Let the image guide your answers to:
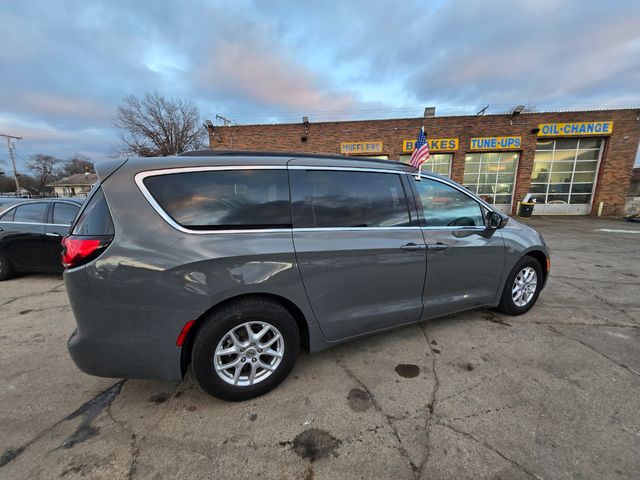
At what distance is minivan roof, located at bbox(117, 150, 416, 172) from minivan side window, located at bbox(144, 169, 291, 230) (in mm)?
81

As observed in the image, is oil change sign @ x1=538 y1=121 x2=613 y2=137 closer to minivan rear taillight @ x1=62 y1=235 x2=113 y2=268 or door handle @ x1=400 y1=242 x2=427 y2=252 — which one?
door handle @ x1=400 y1=242 x2=427 y2=252

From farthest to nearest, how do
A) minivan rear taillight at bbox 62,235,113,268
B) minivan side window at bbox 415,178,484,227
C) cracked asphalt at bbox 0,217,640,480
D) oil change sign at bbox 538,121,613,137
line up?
1. oil change sign at bbox 538,121,613,137
2. minivan side window at bbox 415,178,484,227
3. minivan rear taillight at bbox 62,235,113,268
4. cracked asphalt at bbox 0,217,640,480

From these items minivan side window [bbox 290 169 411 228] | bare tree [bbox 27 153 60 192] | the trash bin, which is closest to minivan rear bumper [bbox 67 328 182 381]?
minivan side window [bbox 290 169 411 228]

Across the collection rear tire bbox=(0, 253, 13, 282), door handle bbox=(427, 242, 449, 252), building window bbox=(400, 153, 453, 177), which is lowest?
rear tire bbox=(0, 253, 13, 282)

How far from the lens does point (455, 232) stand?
9.34ft

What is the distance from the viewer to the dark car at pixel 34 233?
15.8 feet

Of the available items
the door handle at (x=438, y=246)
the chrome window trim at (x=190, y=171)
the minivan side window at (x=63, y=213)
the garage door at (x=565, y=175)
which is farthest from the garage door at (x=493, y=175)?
the minivan side window at (x=63, y=213)

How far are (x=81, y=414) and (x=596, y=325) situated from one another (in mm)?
5164

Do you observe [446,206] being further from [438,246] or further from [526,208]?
[526,208]

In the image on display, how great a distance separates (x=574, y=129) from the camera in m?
16.1

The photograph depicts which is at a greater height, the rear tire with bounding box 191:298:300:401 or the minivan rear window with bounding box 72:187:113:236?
the minivan rear window with bounding box 72:187:113:236

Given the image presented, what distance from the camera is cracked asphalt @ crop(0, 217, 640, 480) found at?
1.65 m

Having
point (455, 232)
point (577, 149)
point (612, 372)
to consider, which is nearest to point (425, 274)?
point (455, 232)

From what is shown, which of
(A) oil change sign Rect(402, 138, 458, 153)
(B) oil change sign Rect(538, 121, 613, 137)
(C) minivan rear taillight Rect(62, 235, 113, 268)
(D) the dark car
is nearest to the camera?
(C) minivan rear taillight Rect(62, 235, 113, 268)
